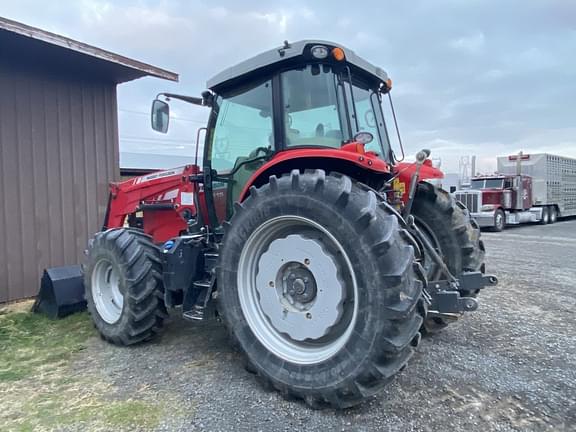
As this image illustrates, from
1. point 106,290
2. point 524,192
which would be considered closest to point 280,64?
point 106,290

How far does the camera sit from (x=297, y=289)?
2.55m

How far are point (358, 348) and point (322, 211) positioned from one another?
789mm

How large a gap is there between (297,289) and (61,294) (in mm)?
2949

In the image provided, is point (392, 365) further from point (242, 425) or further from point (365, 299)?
point (242, 425)

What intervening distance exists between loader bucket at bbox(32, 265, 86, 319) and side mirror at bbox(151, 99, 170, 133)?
1.96 metres

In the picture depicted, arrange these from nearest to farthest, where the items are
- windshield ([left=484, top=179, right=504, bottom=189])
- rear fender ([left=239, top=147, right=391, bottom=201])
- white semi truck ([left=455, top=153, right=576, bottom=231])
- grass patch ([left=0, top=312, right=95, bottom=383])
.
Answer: rear fender ([left=239, top=147, right=391, bottom=201])
grass patch ([left=0, top=312, right=95, bottom=383])
white semi truck ([left=455, top=153, right=576, bottom=231])
windshield ([left=484, top=179, right=504, bottom=189])

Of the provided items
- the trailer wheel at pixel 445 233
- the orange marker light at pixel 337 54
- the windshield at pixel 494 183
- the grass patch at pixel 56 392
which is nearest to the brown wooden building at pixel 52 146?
the grass patch at pixel 56 392

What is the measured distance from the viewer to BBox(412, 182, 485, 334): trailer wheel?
11.2 feet

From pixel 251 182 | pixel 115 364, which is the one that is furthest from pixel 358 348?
pixel 115 364

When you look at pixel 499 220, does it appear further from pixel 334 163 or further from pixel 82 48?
pixel 82 48

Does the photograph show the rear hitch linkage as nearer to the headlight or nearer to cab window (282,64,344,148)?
cab window (282,64,344,148)

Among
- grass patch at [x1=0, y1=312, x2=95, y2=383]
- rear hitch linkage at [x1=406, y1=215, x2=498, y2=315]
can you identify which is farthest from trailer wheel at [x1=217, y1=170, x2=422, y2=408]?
grass patch at [x1=0, y1=312, x2=95, y2=383]

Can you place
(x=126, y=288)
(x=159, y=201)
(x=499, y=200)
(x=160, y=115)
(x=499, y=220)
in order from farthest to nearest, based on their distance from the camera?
(x=499, y=200)
(x=499, y=220)
(x=159, y=201)
(x=160, y=115)
(x=126, y=288)

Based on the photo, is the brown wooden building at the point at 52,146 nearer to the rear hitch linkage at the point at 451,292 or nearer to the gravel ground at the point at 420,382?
the gravel ground at the point at 420,382
